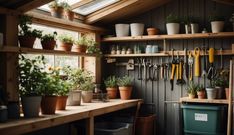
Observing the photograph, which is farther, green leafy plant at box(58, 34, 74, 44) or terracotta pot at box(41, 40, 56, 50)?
green leafy plant at box(58, 34, 74, 44)

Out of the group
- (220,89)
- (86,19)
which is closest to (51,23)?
(86,19)

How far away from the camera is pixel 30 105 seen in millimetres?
3377

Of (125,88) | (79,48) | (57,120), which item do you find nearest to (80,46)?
(79,48)

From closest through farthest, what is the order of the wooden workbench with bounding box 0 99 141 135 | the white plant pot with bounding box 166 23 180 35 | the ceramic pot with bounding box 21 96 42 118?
the wooden workbench with bounding box 0 99 141 135
the ceramic pot with bounding box 21 96 42 118
the white plant pot with bounding box 166 23 180 35

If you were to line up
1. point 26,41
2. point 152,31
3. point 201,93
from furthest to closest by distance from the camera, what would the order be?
point 152,31 < point 201,93 < point 26,41

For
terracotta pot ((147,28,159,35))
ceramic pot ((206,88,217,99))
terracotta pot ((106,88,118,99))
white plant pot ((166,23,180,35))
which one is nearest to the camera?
ceramic pot ((206,88,217,99))

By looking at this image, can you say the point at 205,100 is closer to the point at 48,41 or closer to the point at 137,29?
the point at 137,29

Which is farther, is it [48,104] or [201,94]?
[201,94]

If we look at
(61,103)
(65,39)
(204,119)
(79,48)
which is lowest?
(204,119)

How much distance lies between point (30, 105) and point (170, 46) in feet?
8.68

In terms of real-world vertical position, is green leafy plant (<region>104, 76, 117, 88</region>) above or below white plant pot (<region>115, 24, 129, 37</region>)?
below

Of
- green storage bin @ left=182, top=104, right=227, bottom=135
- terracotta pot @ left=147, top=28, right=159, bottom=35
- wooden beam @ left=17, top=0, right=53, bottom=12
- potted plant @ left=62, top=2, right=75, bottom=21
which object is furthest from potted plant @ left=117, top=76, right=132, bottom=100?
wooden beam @ left=17, top=0, right=53, bottom=12

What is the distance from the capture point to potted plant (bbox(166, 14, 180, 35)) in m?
4.98

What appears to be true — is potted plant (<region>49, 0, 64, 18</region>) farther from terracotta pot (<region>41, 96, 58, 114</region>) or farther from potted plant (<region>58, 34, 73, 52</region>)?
terracotta pot (<region>41, 96, 58, 114</region>)
